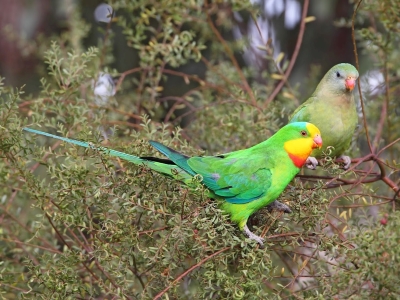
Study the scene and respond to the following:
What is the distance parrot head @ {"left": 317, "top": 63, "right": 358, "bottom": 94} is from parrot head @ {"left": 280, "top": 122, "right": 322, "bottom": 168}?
2.07 ft

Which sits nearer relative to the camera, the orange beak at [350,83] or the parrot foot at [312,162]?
the parrot foot at [312,162]

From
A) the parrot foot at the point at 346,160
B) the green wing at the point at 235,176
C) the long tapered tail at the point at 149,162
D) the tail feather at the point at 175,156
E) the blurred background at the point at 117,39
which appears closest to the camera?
the long tapered tail at the point at 149,162

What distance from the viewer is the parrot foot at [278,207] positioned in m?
2.09

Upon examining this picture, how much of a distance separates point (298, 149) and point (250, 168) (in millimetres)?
193

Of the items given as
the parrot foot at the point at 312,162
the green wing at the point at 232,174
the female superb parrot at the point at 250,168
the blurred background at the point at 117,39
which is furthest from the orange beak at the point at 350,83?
the blurred background at the point at 117,39

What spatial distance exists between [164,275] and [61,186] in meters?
0.50

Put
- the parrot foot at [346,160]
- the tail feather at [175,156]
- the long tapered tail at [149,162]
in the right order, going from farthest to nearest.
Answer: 1. the parrot foot at [346,160]
2. the tail feather at [175,156]
3. the long tapered tail at [149,162]

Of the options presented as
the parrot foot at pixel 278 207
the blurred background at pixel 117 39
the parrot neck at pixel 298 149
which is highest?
the parrot neck at pixel 298 149

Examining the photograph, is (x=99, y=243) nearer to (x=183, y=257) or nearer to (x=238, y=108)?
(x=183, y=257)

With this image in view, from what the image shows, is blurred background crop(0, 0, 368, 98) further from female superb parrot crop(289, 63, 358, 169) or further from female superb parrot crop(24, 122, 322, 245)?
female superb parrot crop(24, 122, 322, 245)

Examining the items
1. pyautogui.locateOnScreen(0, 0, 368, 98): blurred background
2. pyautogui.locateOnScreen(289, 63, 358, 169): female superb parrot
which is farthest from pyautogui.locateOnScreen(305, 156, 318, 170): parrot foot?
pyautogui.locateOnScreen(0, 0, 368, 98): blurred background

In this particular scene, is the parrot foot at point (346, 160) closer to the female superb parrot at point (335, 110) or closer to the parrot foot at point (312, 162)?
the female superb parrot at point (335, 110)

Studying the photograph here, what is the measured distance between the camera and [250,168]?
229 centimetres

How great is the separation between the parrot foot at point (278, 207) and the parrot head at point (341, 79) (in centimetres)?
86
